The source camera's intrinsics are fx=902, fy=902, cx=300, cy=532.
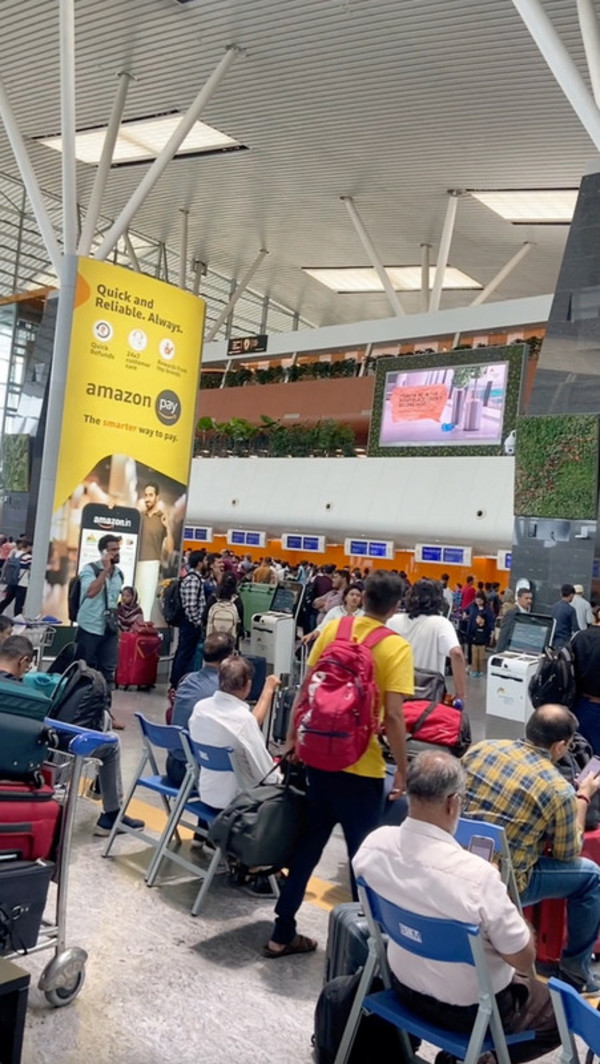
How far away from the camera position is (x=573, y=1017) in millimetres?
1875

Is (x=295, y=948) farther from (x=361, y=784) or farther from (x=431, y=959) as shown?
(x=431, y=959)

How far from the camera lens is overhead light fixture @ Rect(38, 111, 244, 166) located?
58.2 feet

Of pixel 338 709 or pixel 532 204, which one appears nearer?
pixel 338 709

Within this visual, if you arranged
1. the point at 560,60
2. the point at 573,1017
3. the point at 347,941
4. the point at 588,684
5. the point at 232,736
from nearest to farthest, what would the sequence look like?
the point at 573,1017 → the point at 347,941 → the point at 232,736 → the point at 588,684 → the point at 560,60

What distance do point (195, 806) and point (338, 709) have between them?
132 cm

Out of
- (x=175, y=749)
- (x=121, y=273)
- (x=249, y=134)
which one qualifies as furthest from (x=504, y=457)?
(x=175, y=749)

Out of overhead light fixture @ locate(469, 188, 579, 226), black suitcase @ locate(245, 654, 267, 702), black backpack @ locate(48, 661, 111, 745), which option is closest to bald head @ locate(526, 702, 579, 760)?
black backpack @ locate(48, 661, 111, 745)

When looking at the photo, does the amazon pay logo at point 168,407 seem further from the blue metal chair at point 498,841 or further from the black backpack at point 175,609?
the blue metal chair at point 498,841

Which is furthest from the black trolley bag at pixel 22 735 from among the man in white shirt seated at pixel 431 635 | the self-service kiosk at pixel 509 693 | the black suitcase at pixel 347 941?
the self-service kiosk at pixel 509 693

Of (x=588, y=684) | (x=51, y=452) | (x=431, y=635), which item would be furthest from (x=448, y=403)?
(x=431, y=635)

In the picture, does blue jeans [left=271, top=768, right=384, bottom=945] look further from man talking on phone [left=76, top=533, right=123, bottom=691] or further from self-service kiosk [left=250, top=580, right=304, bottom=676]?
self-service kiosk [left=250, top=580, right=304, bottom=676]

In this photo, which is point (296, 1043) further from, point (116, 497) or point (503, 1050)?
point (116, 497)

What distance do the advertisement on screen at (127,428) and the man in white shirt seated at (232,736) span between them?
646 cm

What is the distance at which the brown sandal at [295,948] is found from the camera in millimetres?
3635
